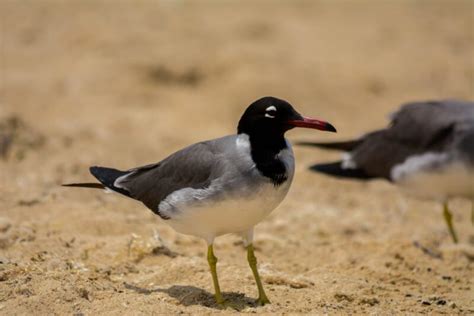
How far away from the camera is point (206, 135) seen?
10.9 metres

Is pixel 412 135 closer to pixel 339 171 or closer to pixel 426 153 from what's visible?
pixel 426 153

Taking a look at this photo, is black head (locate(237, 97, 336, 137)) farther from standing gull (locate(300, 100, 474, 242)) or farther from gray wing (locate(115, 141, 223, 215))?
standing gull (locate(300, 100, 474, 242))

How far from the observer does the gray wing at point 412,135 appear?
792 centimetres

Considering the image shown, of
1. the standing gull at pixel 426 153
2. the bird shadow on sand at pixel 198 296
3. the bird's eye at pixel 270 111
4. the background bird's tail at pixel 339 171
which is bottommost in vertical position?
the bird shadow on sand at pixel 198 296

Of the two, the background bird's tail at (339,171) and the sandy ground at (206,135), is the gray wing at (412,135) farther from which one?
the sandy ground at (206,135)

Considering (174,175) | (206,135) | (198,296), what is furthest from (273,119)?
(206,135)

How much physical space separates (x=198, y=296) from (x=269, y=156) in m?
1.15

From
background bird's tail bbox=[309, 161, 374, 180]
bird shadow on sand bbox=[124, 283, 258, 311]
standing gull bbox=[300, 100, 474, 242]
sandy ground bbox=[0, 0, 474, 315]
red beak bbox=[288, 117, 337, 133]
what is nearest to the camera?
red beak bbox=[288, 117, 337, 133]

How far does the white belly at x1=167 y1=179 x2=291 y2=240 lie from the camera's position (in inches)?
209

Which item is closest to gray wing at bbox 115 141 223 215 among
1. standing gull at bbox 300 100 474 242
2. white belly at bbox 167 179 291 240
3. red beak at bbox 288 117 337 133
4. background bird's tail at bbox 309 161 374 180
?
white belly at bbox 167 179 291 240

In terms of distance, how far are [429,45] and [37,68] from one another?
22.9ft

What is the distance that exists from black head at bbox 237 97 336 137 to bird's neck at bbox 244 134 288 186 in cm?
4

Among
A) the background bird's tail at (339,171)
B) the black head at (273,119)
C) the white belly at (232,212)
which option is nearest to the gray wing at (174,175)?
the white belly at (232,212)

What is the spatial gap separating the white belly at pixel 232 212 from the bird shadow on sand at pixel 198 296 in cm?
44
